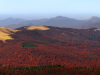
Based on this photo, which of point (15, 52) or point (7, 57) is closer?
point (7, 57)

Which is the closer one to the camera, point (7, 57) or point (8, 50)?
point (7, 57)

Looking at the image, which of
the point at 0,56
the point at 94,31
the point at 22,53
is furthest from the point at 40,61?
the point at 94,31

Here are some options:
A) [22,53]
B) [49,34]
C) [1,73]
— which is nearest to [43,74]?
[1,73]

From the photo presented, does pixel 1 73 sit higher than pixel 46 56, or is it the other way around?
pixel 1 73

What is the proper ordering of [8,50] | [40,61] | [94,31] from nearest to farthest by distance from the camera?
[40,61]
[8,50]
[94,31]

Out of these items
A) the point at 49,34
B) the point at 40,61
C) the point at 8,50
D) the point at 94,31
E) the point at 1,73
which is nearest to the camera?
the point at 1,73

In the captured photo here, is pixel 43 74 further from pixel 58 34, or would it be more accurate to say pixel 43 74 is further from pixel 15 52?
pixel 58 34

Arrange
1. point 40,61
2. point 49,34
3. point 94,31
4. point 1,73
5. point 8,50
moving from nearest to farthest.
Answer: point 1,73 < point 40,61 < point 8,50 < point 49,34 < point 94,31

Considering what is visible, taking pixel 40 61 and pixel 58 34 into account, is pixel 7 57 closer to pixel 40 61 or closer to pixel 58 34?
pixel 40 61

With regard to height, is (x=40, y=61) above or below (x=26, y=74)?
below
